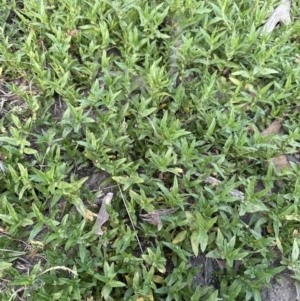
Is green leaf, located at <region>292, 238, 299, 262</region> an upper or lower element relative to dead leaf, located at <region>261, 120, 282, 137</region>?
lower

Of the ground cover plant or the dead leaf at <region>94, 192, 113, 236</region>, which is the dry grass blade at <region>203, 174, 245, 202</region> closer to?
the ground cover plant

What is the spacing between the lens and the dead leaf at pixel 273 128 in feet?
10.1

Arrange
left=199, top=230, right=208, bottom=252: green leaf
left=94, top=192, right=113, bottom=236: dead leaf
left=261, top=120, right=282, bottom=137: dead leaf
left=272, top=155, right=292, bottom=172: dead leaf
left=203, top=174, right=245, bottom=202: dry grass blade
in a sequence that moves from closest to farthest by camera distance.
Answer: left=199, top=230, right=208, bottom=252: green leaf
left=94, top=192, right=113, bottom=236: dead leaf
left=203, top=174, right=245, bottom=202: dry grass blade
left=272, top=155, right=292, bottom=172: dead leaf
left=261, top=120, right=282, bottom=137: dead leaf

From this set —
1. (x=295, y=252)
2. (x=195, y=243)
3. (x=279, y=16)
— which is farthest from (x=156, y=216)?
(x=279, y=16)

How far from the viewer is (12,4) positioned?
3369mm

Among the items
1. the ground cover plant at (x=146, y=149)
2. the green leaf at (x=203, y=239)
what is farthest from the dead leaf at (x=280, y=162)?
the green leaf at (x=203, y=239)

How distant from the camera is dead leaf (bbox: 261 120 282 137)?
3092mm

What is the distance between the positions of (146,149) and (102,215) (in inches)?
21.4

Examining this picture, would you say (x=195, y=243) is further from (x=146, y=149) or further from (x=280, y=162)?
(x=280, y=162)

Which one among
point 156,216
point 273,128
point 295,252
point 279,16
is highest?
point 279,16

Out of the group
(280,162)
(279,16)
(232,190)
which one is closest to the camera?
(232,190)

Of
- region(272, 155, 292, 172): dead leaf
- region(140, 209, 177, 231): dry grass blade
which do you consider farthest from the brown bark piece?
region(140, 209, 177, 231): dry grass blade

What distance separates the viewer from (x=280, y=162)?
117 inches

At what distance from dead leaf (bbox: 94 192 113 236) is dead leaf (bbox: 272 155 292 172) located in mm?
1166
